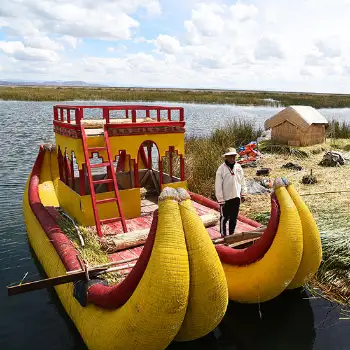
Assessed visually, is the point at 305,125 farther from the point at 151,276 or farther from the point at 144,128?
the point at 151,276

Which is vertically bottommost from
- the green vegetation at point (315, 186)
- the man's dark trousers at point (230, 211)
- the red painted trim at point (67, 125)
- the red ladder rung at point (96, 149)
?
the green vegetation at point (315, 186)

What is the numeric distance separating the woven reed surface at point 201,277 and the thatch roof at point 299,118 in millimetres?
16283

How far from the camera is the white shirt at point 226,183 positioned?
22.6 ft

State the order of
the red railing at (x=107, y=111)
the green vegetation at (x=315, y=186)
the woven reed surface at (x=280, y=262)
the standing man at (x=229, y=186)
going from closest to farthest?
1. the woven reed surface at (x=280, y=262)
2. the standing man at (x=229, y=186)
3. the green vegetation at (x=315, y=186)
4. the red railing at (x=107, y=111)

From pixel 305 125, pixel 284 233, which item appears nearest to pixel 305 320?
pixel 284 233

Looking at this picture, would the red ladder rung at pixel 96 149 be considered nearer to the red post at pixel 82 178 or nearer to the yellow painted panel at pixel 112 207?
the red post at pixel 82 178

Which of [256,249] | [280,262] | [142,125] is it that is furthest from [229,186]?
[142,125]

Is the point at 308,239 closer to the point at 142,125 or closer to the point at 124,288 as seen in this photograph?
the point at 124,288

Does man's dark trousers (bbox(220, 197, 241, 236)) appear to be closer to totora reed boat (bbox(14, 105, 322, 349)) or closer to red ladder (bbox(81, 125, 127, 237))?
totora reed boat (bbox(14, 105, 322, 349))

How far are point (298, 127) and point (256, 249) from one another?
14999 mm

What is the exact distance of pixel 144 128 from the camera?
8094 mm

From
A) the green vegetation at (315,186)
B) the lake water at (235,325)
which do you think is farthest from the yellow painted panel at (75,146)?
the green vegetation at (315,186)

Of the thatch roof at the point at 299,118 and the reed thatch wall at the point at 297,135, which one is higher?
the thatch roof at the point at 299,118

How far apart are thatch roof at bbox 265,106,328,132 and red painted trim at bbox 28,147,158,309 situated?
547 inches
